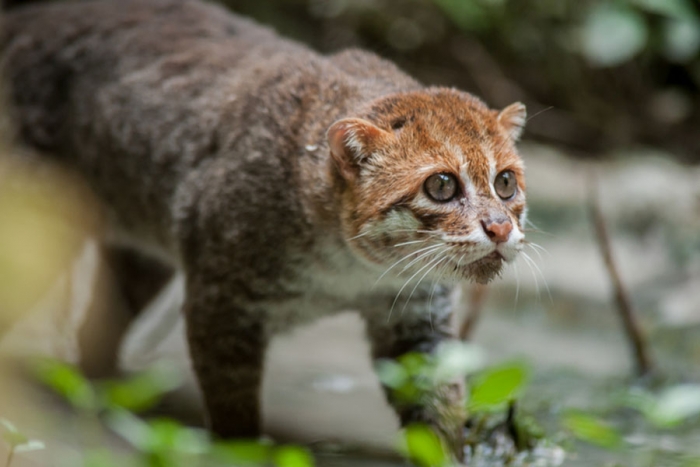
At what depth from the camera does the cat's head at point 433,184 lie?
437cm

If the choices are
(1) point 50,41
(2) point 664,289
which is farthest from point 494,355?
(1) point 50,41

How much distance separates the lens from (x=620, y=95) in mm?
11594

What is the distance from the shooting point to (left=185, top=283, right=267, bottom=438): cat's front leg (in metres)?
5.36

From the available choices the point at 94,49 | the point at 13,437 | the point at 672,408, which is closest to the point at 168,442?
the point at 13,437

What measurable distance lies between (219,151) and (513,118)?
181cm

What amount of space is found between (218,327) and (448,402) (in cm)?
136

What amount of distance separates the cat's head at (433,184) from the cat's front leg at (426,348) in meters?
0.60

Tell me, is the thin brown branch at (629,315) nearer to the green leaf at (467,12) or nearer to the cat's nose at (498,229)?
the cat's nose at (498,229)

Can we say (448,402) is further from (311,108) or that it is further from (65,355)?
(65,355)

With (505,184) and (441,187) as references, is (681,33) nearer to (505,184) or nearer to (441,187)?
(505,184)

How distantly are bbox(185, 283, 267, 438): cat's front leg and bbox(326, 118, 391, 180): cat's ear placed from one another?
3.50ft

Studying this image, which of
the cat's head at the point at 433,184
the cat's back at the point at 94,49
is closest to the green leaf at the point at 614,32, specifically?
the cat's back at the point at 94,49

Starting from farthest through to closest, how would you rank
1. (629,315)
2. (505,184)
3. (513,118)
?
(629,315)
(513,118)
(505,184)

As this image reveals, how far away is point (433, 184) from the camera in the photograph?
4484 millimetres
